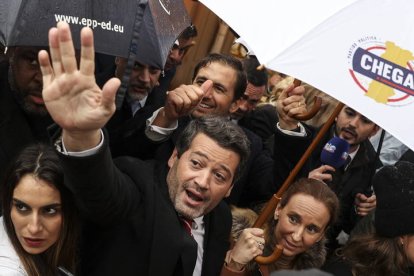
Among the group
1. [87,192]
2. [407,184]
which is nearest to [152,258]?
[87,192]

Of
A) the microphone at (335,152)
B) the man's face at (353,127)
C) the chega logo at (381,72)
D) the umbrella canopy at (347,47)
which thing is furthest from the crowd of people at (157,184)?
the chega logo at (381,72)

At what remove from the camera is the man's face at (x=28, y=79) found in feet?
10.2

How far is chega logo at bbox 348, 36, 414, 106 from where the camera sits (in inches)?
108

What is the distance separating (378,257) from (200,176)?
3.45 feet

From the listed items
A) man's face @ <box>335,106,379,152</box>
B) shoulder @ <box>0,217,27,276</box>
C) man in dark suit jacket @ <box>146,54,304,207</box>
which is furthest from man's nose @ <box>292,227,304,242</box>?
shoulder @ <box>0,217,27,276</box>

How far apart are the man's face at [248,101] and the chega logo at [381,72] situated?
1645 millimetres

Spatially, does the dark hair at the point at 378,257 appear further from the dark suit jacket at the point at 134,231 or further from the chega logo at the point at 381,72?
the dark suit jacket at the point at 134,231

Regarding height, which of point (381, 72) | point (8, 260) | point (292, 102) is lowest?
point (8, 260)

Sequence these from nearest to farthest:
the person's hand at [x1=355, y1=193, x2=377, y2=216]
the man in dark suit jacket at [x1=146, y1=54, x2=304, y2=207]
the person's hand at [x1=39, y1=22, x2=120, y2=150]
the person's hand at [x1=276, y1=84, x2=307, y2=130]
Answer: the person's hand at [x1=39, y1=22, x2=120, y2=150], the person's hand at [x1=276, y1=84, x2=307, y2=130], the man in dark suit jacket at [x1=146, y1=54, x2=304, y2=207], the person's hand at [x1=355, y1=193, x2=377, y2=216]

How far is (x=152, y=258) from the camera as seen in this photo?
2.63 metres

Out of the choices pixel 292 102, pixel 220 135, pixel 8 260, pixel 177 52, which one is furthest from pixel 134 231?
pixel 177 52

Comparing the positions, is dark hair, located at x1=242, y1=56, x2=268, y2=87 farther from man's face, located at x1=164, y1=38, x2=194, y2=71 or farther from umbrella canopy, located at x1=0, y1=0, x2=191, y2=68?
umbrella canopy, located at x1=0, y1=0, x2=191, y2=68

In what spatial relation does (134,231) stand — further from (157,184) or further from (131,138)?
(131,138)

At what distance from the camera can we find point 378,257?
3289mm
